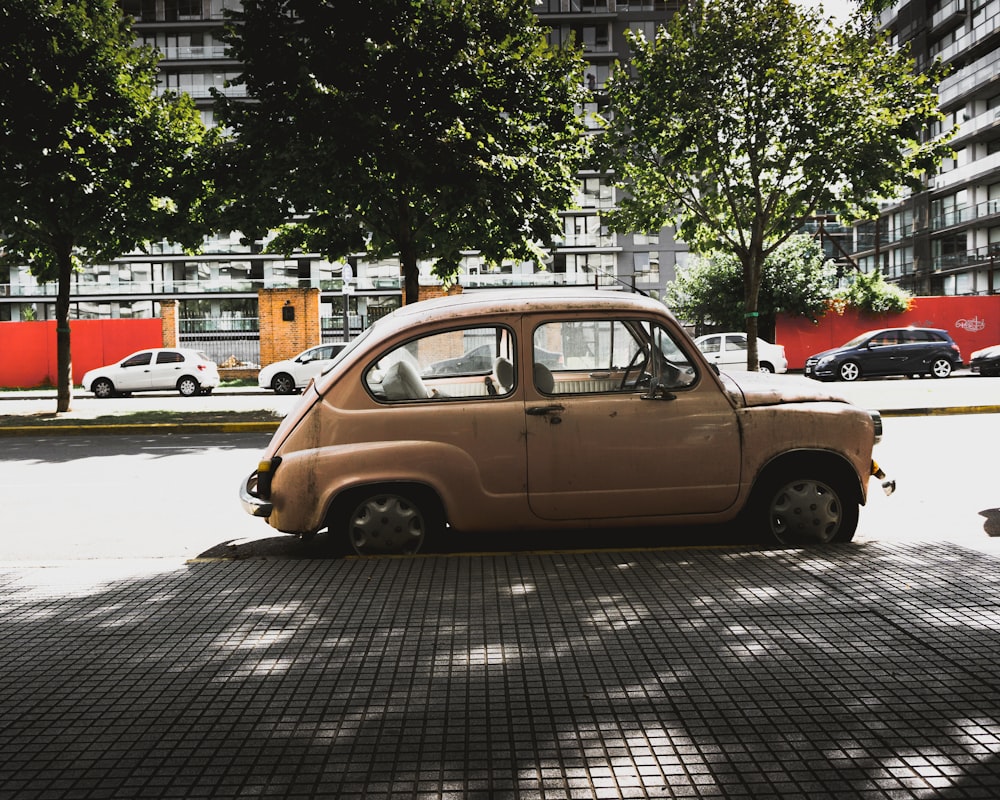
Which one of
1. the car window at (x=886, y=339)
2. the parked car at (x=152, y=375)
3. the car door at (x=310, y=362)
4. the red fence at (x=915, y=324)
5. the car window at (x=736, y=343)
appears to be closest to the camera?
the car door at (x=310, y=362)

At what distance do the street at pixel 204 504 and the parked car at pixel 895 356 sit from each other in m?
15.3

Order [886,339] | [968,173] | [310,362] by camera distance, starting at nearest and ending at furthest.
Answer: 1. [310,362]
2. [886,339]
3. [968,173]

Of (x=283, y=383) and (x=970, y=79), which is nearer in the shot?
(x=283, y=383)

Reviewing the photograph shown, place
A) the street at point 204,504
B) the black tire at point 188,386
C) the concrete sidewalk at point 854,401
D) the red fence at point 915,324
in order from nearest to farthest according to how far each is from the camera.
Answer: the street at point 204,504
the concrete sidewalk at point 854,401
the black tire at point 188,386
the red fence at point 915,324

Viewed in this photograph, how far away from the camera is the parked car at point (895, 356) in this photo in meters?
28.2

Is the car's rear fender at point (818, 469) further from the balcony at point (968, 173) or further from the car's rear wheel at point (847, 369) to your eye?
the balcony at point (968, 173)

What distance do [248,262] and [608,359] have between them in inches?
2560

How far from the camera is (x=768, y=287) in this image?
121 ft

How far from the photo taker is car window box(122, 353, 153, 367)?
92.2 ft

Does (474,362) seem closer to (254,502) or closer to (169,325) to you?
(254,502)

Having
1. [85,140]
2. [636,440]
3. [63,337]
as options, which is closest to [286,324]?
[63,337]

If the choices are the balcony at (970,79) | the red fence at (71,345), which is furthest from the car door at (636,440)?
the balcony at (970,79)

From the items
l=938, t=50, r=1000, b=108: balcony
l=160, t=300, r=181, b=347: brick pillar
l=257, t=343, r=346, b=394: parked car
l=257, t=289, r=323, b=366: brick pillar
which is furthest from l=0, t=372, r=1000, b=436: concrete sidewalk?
l=938, t=50, r=1000, b=108: balcony

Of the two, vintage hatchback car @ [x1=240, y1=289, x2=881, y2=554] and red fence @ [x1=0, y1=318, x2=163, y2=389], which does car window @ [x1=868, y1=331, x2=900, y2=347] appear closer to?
vintage hatchback car @ [x1=240, y1=289, x2=881, y2=554]
